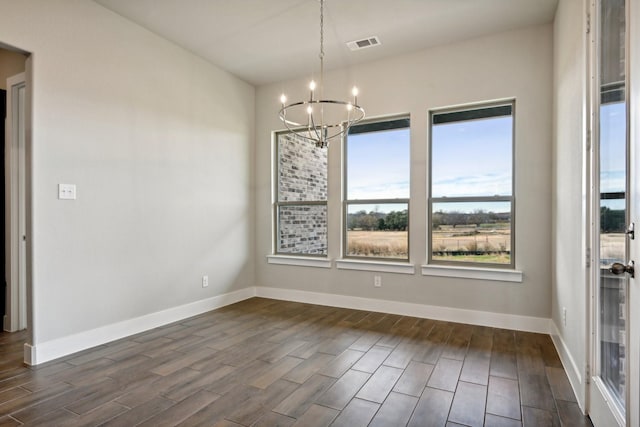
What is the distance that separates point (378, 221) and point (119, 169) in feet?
9.17

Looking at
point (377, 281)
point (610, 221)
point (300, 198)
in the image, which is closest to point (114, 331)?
point (300, 198)

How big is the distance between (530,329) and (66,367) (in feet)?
13.0

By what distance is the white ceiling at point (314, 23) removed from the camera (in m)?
3.09

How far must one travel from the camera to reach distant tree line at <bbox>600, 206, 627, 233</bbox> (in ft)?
5.28

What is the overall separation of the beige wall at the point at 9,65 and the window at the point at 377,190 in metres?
3.44

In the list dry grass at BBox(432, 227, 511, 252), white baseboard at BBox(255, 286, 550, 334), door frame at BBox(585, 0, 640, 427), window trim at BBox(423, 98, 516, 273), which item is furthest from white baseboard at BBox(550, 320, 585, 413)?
dry grass at BBox(432, 227, 511, 252)

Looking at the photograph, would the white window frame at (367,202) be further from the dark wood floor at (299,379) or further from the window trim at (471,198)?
the dark wood floor at (299,379)

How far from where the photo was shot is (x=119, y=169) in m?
3.29

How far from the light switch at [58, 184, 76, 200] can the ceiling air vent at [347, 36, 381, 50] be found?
2.96 meters

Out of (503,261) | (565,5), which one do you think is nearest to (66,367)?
(503,261)

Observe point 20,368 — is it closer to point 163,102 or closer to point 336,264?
point 163,102

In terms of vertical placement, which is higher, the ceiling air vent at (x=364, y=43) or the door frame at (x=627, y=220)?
the ceiling air vent at (x=364, y=43)

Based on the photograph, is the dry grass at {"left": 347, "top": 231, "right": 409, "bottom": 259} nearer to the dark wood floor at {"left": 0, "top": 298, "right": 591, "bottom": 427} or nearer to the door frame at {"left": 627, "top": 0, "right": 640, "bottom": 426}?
the dark wood floor at {"left": 0, "top": 298, "right": 591, "bottom": 427}

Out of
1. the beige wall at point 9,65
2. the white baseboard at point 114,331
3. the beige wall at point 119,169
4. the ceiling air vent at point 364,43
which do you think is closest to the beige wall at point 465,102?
the ceiling air vent at point 364,43
